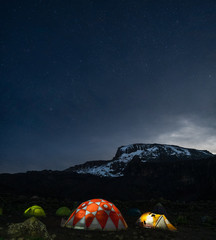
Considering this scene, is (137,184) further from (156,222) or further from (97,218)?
(97,218)

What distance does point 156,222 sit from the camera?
40.5 feet

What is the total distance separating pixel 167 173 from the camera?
125062 millimetres

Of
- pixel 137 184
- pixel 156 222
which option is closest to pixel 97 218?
pixel 156 222

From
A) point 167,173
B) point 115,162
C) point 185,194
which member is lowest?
point 185,194

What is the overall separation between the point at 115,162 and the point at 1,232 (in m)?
187

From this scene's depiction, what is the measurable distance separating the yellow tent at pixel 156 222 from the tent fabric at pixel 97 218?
1718 millimetres

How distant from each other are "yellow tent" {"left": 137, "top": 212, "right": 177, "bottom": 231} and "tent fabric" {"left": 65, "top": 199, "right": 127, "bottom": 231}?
172 cm

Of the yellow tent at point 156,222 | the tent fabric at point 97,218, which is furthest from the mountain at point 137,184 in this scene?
the tent fabric at point 97,218

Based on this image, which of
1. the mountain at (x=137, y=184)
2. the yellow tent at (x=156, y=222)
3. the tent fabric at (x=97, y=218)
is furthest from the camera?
the mountain at (x=137, y=184)

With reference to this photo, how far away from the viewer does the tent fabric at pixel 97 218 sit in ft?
36.4

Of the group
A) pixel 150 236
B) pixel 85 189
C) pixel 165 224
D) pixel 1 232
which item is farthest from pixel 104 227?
pixel 85 189

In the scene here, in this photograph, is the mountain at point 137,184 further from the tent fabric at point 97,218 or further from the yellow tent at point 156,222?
the tent fabric at point 97,218

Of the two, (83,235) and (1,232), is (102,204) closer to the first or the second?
(83,235)

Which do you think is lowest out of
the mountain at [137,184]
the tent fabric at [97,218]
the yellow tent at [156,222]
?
the yellow tent at [156,222]
